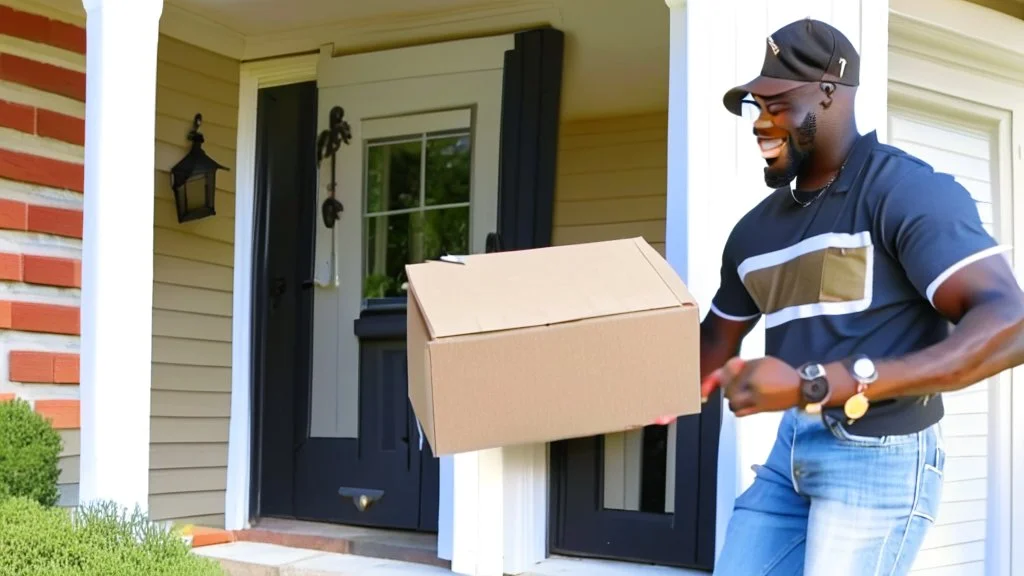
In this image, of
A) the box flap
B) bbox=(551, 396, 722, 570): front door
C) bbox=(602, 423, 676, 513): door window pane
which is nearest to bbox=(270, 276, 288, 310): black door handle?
bbox=(551, 396, 722, 570): front door

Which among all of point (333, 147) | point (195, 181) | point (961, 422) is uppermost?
point (333, 147)

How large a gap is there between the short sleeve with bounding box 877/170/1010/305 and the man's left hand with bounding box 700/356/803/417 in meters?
0.23

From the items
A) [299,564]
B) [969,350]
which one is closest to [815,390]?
[969,350]

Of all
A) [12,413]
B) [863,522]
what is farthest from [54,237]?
[863,522]

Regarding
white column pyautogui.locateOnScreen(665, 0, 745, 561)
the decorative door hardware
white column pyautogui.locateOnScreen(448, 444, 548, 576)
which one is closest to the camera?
white column pyautogui.locateOnScreen(665, 0, 745, 561)

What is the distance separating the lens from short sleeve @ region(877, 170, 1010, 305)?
4.64 feet

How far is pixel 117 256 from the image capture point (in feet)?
9.88

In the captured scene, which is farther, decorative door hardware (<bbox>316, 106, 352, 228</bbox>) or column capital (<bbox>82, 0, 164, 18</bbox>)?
decorative door hardware (<bbox>316, 106, 352, 228</bbox>)

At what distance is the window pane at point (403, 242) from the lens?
12.9ft

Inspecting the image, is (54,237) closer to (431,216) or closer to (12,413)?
(12,413)

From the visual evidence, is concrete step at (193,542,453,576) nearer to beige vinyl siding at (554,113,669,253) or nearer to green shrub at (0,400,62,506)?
green shrub at (0,400,62,506)

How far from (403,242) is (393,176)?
0.25m

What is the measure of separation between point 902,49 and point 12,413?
2.89m

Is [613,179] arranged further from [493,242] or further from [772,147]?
[772,147]
